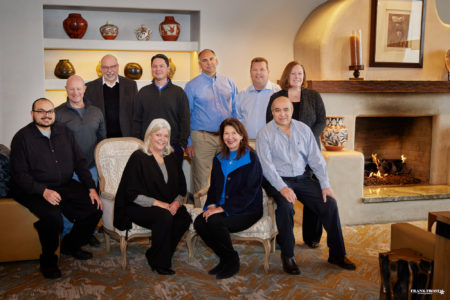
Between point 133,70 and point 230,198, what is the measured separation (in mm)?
2353

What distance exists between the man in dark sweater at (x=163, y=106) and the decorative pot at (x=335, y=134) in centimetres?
136

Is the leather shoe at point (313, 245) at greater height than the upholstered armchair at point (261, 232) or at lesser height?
lesser

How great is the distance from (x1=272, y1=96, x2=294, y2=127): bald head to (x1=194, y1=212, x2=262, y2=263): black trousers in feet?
2.35

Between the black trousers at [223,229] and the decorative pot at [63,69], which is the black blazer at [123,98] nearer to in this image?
the decorative pot at [63,69]

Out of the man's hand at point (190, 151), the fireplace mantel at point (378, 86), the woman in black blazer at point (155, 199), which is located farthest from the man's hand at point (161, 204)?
the fireplace mantel at point (378, 86)

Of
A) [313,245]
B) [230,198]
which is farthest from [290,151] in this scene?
[313,245]

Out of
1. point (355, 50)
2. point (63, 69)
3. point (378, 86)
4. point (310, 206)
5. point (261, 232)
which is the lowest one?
point (261, 232)

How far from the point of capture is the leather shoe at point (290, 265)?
3.17 metres

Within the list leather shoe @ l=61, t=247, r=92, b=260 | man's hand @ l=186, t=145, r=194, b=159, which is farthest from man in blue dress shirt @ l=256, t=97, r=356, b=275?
leather shoe @ l=61, t=247, r=92, b=260

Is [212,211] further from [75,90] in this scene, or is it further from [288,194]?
[75,90]

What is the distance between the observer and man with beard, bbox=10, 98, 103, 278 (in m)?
3.14

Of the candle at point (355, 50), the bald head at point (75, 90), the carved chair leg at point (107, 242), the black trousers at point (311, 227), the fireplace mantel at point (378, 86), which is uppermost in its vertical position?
the candle at point (355, 50)

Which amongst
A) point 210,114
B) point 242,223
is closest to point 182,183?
point 242,223

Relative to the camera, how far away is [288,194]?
3.21 metres
